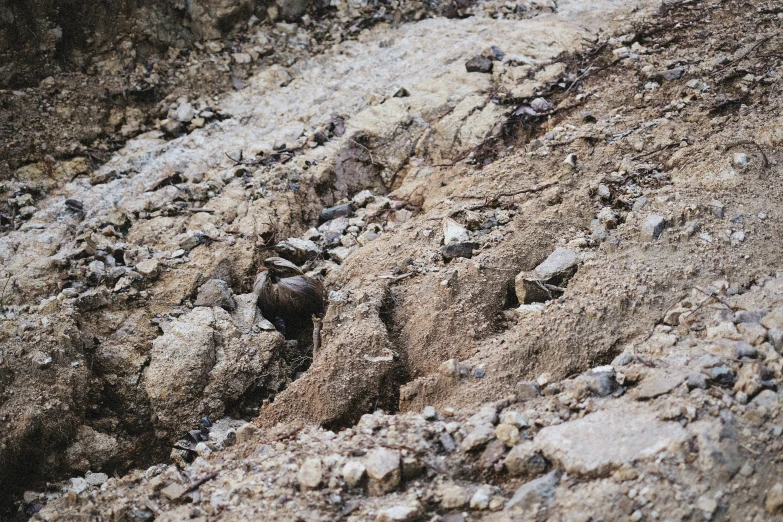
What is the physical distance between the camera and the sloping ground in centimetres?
223

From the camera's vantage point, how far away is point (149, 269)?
387cm

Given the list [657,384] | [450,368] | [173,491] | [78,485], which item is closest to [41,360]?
[78,485]

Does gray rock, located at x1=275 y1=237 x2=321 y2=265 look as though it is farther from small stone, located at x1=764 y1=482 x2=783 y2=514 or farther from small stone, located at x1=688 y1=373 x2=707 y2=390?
small stone, located at x1=764 y1=482 x2=783 y2=514

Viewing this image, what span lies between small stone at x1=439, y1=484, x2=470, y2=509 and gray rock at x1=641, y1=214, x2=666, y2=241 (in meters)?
1.72

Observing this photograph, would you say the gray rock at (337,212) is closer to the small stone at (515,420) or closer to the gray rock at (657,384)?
the small stone at (515,420)

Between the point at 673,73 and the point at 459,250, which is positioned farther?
the point at 673,73

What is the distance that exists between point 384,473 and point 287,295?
166cm

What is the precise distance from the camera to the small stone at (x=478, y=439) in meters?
2.37

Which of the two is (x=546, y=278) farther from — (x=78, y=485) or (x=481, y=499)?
(x=78, y=485)

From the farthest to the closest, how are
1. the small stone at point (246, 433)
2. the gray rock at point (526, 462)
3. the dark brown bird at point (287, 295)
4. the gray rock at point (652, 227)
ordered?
the dark brown bird at point (287, 295) → the gray rock at point (652, 227) → the small stone at point (246, 433) → the gray rock at point (526, 462)

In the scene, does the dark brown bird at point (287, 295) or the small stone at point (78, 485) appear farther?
the dark brown bird at point (287, 295)

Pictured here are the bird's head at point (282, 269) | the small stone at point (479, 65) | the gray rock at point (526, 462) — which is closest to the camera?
the gray rock at point (526, 462)

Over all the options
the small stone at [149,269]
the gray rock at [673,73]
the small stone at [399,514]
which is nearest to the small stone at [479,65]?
the gray rock at [673,73]

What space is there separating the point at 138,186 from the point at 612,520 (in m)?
4.22
